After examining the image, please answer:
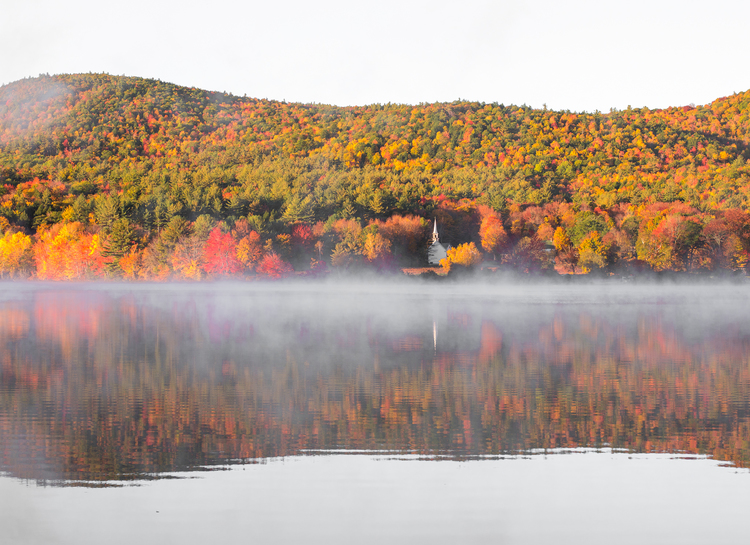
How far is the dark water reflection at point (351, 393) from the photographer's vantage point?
12.0 metres

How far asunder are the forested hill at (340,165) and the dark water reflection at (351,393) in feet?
211

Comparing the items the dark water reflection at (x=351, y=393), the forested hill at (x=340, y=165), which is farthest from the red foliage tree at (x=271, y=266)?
the dark water reflection at (x=351, y=393)

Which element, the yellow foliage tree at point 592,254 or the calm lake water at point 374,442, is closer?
the calm lake water at point 374,442

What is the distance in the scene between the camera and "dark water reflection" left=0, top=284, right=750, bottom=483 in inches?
473

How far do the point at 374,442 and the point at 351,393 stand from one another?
176 inches

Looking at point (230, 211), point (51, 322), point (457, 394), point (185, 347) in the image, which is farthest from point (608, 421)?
point (230, 211)

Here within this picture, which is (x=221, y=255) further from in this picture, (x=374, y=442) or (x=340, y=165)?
(x=374, y=442)

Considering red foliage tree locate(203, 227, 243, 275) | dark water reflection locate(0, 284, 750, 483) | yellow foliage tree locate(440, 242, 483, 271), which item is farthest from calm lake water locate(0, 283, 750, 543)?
yellow foliage tree locate(440, 242, 483, 271)

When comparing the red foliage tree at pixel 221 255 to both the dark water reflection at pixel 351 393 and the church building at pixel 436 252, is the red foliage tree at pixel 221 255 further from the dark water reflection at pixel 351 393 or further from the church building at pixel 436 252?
the dark water reflection at pixel 351 393

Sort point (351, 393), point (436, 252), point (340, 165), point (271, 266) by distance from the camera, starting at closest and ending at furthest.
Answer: point (351, 393) < point (271, 266) < point (436, 252) < point (340, 165)

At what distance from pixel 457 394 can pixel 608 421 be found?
3.72 meters

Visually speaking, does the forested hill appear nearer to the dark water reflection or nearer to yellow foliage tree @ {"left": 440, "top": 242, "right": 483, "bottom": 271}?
yellow foliage tree @ {"left": 440, "top": 242, "right": 483, "bottom": 271}

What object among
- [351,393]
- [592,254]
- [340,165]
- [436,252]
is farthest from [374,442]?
[340,165]

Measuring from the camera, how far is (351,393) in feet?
54.9
